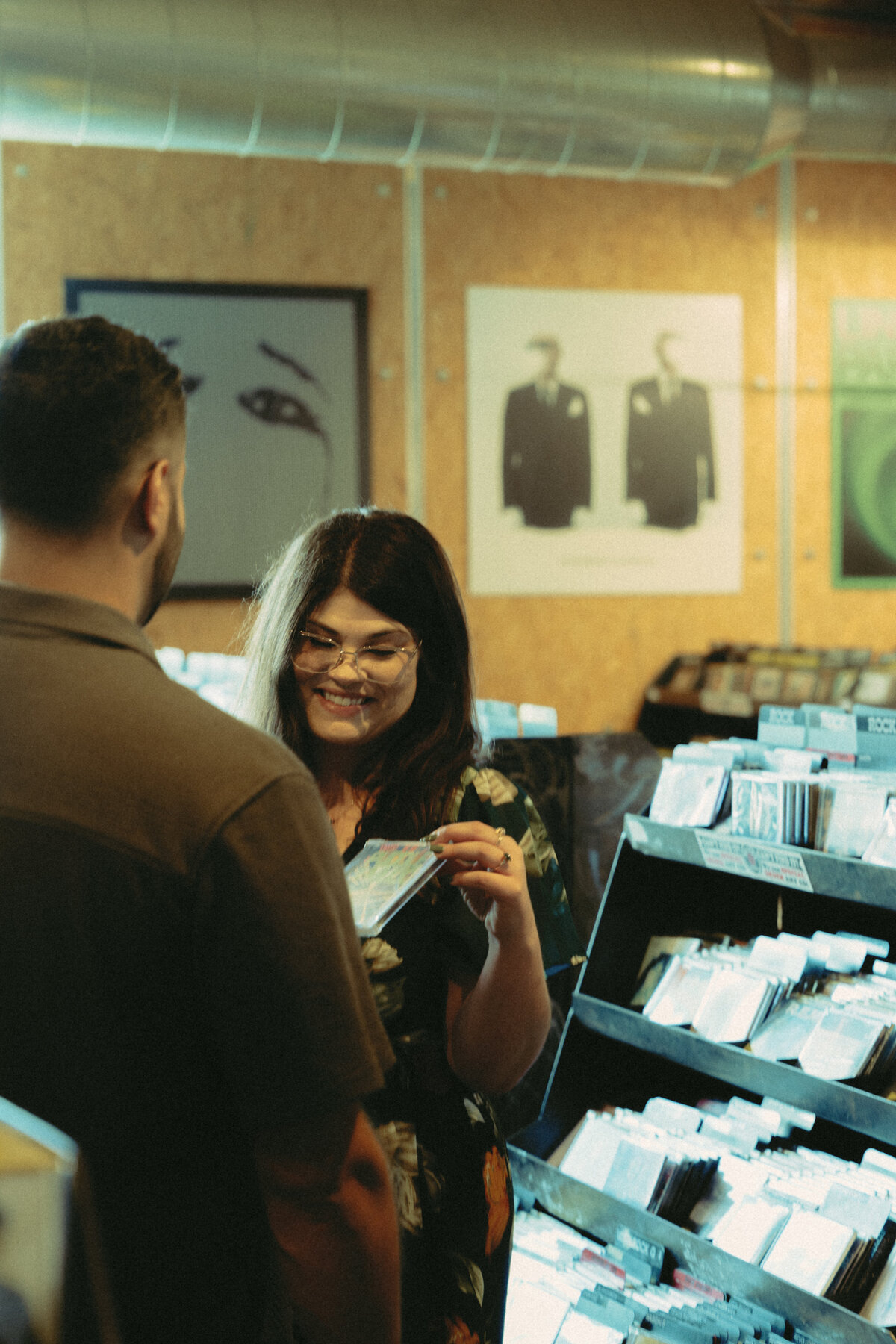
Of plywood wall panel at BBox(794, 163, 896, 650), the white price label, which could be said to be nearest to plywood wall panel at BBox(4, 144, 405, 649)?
plywood wall panel at BBox(794, 163, 896, 650)

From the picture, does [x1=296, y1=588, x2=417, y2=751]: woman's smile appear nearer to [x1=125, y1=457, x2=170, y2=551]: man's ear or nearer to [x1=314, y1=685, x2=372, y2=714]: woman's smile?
[x1=314, y1=685, x2=372, y2=714]: woman's smile

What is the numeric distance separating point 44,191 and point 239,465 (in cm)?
153

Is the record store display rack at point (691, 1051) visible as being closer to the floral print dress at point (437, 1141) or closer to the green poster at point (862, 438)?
the floral print dress at point (437, 1141)

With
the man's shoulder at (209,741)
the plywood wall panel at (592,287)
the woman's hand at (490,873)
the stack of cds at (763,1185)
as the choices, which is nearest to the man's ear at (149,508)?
the man's shoulder at (209,741)

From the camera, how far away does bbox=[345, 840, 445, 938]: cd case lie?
1.17 meters

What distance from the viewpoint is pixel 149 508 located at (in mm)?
952

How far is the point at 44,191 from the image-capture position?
545cm

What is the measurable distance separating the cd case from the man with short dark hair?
0.82ft

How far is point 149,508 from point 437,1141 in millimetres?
929

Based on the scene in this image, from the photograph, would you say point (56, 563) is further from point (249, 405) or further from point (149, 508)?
point (249, 405)

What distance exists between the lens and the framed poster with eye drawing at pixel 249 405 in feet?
18.1

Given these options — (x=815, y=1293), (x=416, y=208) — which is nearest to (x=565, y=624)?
(x=416, y=208)

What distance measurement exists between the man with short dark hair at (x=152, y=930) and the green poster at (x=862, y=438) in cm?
587

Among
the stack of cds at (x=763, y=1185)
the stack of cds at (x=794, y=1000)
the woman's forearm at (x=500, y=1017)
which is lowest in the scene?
the stack of cds at (x=763, y=1185)
